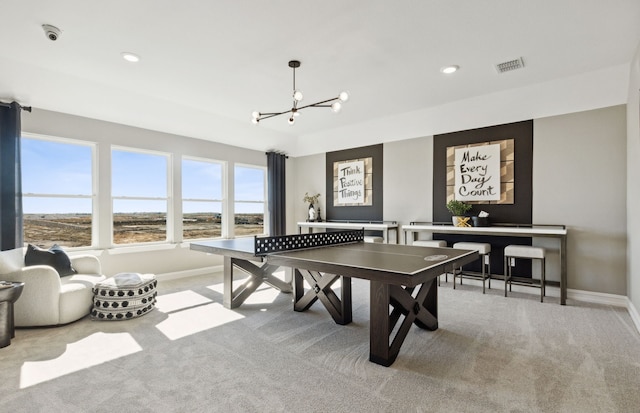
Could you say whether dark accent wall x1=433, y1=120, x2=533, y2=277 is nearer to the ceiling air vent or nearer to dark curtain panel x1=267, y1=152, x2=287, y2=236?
the ceiling air vent

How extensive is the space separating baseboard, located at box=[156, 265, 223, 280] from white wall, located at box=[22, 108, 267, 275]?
0.21 feet

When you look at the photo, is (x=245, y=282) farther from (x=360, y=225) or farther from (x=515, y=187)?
(x=515, y=187)

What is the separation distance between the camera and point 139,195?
512cm

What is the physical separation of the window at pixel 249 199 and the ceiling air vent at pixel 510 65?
461 centimetres

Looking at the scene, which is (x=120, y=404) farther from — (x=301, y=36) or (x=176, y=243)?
(x=176, y=243)

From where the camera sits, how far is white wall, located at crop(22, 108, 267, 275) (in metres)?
4.30

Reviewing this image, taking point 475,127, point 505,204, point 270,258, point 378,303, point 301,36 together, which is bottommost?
point 378,303

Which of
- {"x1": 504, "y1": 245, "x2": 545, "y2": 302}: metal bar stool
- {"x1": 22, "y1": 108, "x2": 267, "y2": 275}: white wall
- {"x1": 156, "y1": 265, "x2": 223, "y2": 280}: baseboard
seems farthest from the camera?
{"x1": 156, "y1": 265, "x2": 223, "y2": 280}: baseboard

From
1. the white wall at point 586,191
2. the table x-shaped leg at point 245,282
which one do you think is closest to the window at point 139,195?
the table x-shaped leg at point 245,282

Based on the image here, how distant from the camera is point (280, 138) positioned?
22.5 ft

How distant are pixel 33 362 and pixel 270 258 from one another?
6.28 ft

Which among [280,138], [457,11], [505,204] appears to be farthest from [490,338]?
[280,138]

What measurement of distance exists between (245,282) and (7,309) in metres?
2.11

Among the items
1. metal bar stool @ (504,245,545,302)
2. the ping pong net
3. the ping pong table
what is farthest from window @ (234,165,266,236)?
metal bar stool @ (504,245,545,302)
